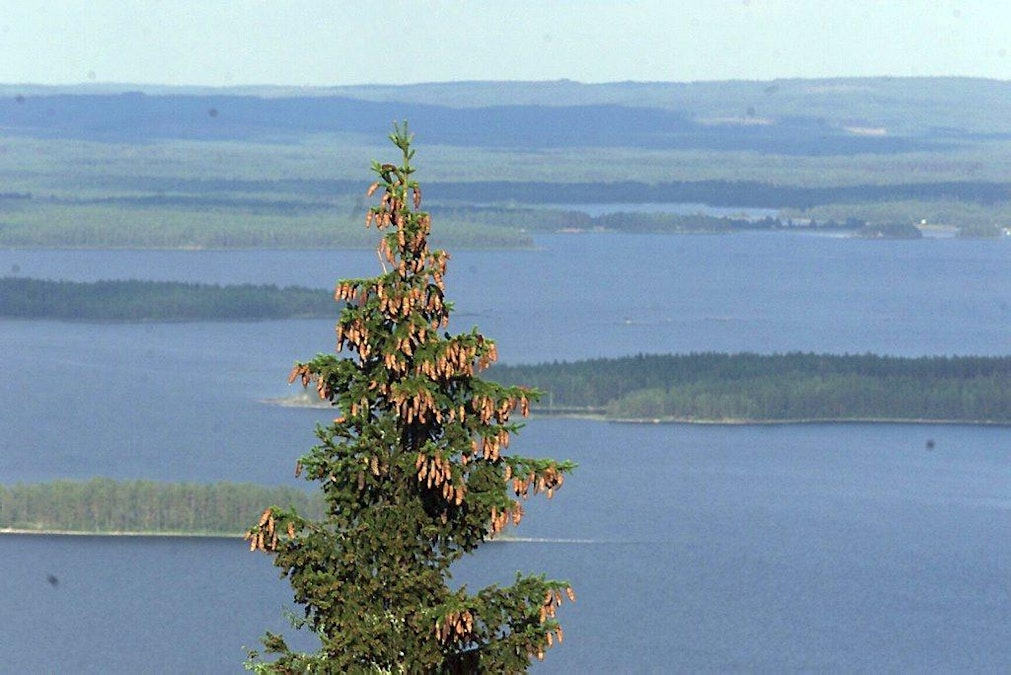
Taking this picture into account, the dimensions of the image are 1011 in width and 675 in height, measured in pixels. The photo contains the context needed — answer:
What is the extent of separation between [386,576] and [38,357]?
15728cm

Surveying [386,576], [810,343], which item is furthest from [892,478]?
[386,576]

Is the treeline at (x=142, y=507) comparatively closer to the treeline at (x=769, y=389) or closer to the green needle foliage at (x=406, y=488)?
the treeline at (x=769, y=389)

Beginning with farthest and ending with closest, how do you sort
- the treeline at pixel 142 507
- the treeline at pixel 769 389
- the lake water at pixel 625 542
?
the treeline at pixel 769 389 → the treeline at pixel 142 507 → the lake water at pixel 625 542

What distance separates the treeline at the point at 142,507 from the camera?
10362 cm

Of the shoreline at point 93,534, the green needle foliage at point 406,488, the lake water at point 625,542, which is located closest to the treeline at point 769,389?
the lake water at point 625,542

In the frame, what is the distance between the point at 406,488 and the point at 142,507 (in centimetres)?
9063

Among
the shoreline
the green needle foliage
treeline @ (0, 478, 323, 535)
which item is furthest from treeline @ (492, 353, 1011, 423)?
the green needle foliage

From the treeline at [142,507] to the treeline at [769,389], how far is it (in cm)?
3911

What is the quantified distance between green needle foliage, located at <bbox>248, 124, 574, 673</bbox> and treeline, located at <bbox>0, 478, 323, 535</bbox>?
85755 mm

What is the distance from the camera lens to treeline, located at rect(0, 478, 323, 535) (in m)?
104

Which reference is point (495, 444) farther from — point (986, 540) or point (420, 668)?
point (986, 540)

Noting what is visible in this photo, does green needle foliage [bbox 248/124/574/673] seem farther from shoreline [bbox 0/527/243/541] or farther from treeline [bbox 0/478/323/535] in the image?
shoreline [bbox 0/527/243/541]

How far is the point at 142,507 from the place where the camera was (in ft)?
347

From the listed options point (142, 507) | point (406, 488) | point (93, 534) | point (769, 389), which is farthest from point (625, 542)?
point (406, 488)
